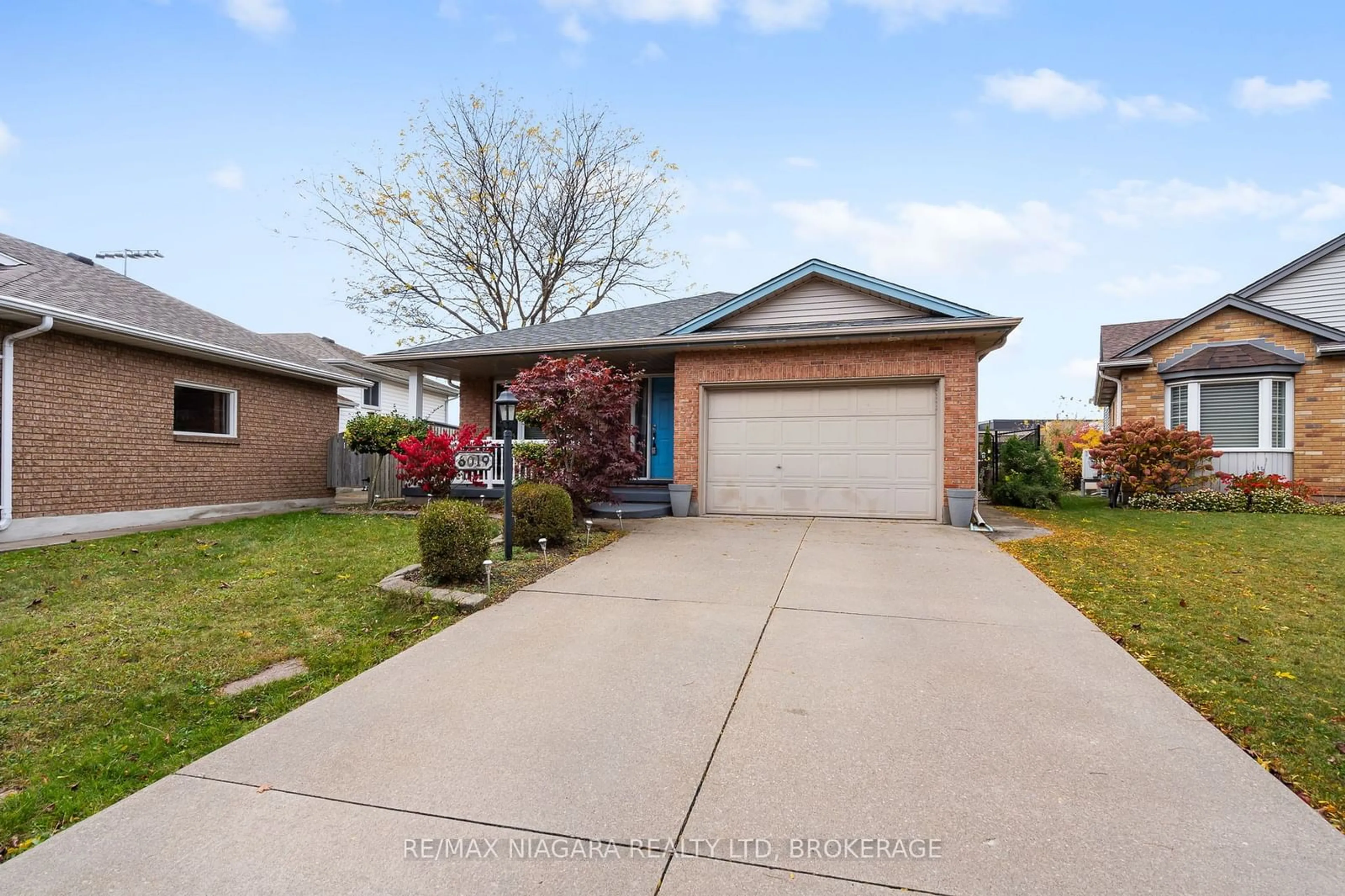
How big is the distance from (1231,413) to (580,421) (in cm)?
1378

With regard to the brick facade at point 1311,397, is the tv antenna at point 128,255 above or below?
above

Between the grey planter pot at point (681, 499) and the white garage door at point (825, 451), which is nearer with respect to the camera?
the white garage door at point (825, 451)

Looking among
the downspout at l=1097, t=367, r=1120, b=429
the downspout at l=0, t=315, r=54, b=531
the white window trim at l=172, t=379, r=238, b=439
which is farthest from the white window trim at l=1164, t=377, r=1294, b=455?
the downspout at l=0, t=315, r=54, b=531

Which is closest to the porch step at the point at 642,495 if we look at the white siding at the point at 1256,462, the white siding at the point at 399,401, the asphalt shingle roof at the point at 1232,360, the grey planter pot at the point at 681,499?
the grey planter pot at the point at 681,499

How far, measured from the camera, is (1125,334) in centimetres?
1630

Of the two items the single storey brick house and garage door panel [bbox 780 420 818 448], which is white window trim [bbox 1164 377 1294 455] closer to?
the single storey brick house

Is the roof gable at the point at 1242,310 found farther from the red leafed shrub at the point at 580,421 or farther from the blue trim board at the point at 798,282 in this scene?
the red leafed shrub at the point at 580,421

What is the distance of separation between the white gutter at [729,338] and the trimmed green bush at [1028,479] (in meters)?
5.11

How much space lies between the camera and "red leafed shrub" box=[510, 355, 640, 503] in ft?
26.5

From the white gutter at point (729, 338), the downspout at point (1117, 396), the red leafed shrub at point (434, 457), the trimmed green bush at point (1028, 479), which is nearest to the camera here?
the white gutter at point (729, 338)

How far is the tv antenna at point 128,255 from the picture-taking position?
2061cm

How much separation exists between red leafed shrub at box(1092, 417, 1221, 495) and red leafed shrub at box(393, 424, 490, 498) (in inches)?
508

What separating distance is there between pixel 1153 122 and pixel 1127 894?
575 inches

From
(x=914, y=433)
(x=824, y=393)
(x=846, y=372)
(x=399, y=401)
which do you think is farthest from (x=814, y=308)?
(x=399, y=401)
